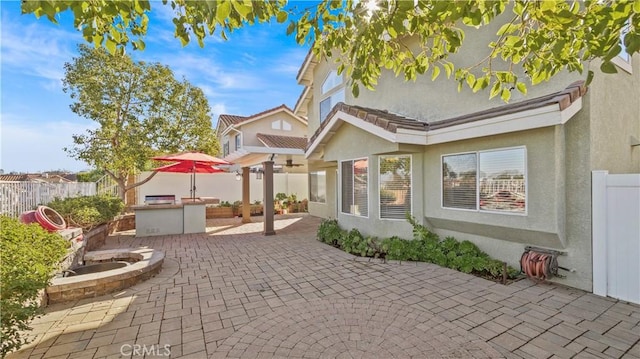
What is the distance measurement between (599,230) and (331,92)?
12.0 metres

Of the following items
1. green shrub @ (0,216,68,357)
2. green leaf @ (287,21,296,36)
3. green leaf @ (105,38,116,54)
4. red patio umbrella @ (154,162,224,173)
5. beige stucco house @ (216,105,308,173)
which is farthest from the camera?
beige stucco house @ (216,105,308,173)

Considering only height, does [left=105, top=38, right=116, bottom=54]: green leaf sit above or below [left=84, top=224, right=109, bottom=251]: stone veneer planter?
above

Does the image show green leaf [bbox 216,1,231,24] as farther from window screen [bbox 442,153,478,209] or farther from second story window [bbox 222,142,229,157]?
second story window [bbox 222,142,229,157]

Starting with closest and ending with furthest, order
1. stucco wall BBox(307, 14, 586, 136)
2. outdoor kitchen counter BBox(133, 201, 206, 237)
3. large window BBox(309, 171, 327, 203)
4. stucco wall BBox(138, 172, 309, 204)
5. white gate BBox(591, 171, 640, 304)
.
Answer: white gate BBox(591, 171, 640, 304) → stucco wall BBox(307, 14, 586, 136) → outdoor kitchen counter BBox(133, 201, 206, 237) → large window BBox(309, 171, 327, 203) → stucco wall BBox(138, 172, 309, 204)

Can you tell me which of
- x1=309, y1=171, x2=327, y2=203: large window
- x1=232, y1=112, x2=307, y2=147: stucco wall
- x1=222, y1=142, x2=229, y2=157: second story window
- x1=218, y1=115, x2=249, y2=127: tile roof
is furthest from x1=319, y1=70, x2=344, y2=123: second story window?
x1=218, y1=115, x2=249, y2=127: tile roof

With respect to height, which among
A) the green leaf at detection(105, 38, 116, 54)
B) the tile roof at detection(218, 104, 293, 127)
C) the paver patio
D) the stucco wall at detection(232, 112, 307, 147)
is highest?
the tile roof at detection(218, 104, 293, 127)

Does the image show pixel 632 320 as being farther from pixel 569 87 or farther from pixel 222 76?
pixel 222 76

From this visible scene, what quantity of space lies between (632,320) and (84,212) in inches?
597

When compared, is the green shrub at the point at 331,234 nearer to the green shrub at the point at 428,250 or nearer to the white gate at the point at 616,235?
the green shrub at the point at 428,250

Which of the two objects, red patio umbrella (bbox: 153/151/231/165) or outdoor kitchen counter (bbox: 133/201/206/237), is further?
red patio umbrella (bbox: 153/151/231/165)

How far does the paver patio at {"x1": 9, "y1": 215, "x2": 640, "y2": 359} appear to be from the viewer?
14.2 feet

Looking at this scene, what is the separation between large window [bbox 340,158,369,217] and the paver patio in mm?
3122

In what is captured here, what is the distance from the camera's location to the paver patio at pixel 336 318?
14.2 ft

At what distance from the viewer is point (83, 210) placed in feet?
34.1
